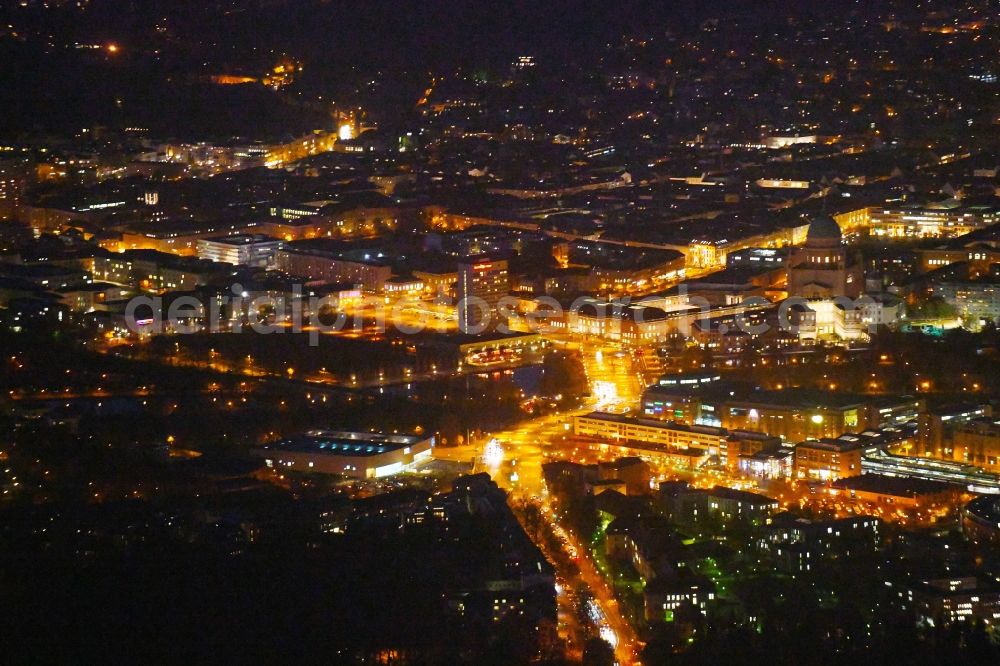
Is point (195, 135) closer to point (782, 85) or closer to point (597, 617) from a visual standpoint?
point (782, 85)

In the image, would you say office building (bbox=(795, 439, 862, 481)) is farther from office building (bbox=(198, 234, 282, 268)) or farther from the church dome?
office building (bbox=(198, 234, 282, 268))

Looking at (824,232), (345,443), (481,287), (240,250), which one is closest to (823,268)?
(824,232)

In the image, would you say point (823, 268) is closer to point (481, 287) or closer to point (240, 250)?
point (481, 287)

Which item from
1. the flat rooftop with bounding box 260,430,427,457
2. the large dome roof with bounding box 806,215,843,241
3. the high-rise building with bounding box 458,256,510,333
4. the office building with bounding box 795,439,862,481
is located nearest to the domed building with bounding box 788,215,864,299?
the large dome roof with bounding box 806,215,843,241

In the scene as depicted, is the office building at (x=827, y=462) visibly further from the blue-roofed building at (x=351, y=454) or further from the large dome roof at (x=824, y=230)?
the large dome roof at (x=824, y=230)

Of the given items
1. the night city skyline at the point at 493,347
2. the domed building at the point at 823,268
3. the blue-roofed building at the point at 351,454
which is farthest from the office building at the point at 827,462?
the domed building at the point at 823,268

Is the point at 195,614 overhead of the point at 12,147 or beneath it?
beneath

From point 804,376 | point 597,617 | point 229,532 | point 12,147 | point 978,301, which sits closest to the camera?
point 597,617

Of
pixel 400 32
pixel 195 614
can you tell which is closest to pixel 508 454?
pixel 195 614
